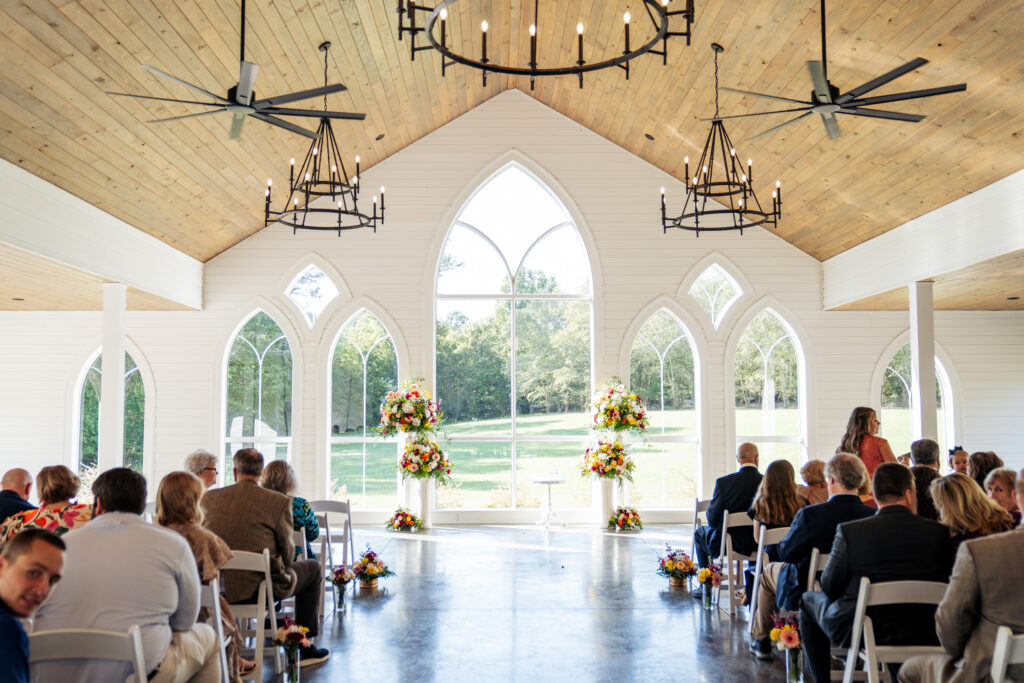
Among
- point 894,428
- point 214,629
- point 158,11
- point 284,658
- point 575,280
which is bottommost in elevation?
point 284,658

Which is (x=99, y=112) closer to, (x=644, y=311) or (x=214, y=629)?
(x=214, y=629)

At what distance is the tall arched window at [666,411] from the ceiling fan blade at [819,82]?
600 centimetres

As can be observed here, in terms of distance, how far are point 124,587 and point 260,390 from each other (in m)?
7.65

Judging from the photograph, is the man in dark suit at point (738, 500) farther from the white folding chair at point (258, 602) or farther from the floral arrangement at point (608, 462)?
the floral arrangement at point (608, 462)

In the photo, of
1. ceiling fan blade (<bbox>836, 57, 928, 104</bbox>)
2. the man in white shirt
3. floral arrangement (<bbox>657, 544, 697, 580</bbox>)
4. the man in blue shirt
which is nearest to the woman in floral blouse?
the man in white shirt

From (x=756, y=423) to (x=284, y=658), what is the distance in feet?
24.5

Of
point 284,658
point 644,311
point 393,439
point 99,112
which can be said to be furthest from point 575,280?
point 284,658

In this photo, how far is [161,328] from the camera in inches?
402

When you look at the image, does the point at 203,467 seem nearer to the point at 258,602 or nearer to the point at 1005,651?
the point at 258,602

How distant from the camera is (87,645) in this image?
264cm

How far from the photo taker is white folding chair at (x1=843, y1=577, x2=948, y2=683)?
10.8 ft

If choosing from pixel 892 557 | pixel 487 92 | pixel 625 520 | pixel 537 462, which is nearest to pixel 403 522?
pixel 537 462

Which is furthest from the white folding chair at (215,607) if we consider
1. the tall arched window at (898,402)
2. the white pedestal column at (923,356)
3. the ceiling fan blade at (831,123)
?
the tall arched window at (898,402)

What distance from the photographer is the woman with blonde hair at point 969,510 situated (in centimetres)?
339
